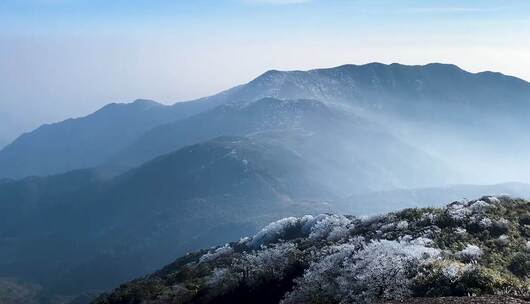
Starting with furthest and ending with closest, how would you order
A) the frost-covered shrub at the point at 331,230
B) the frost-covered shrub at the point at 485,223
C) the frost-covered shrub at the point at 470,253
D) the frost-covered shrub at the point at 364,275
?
the frost-covered shrub at the point at 331,230, the frost-covered shrub at the point at 485,223, the frost-covered shrub at the point at 470,253, the frost-covered shrub at the point at 364,275

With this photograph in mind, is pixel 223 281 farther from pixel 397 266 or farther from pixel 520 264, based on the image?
pixel 520 264

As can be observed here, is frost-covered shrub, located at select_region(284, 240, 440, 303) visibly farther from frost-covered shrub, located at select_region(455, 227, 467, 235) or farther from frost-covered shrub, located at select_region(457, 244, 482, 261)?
frost-covered shrub, located at select_region(455, 227, 467, 235)

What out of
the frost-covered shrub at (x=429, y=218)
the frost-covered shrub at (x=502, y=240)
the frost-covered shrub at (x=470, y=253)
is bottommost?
the frost-covered shrub at (x=429, y=218)

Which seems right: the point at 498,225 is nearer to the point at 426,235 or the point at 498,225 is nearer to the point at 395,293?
the point at 426,235

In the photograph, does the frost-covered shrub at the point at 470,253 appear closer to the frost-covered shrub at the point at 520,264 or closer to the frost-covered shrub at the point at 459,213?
the frost-covered shrub at the point at 520,264

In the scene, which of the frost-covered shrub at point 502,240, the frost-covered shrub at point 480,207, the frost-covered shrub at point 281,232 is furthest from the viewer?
the frost-covered shrub at point 281,232

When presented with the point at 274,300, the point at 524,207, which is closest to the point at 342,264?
the point at 274,300

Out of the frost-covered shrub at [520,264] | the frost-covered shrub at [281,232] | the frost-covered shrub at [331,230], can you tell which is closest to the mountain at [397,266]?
the frost-covered shrub at [520,264]
